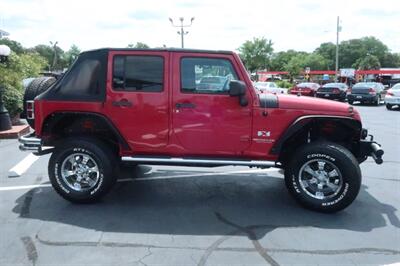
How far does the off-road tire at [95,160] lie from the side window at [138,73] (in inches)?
32.4

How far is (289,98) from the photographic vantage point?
17.7 feet

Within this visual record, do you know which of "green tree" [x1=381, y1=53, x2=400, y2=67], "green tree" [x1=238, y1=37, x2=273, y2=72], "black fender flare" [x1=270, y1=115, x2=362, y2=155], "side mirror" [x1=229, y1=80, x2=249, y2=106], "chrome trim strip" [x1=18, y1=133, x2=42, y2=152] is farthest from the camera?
"green tree" [x1=381, y1=53, x2=400, y2=67]

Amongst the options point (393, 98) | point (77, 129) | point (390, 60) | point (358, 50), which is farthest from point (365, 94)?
point (390, 60)

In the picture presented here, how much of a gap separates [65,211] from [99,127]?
118 centimetres

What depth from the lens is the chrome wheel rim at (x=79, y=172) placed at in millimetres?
5359

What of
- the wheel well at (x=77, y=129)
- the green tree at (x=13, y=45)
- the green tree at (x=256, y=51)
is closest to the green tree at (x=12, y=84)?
the wheel well at (x=77, y=129)

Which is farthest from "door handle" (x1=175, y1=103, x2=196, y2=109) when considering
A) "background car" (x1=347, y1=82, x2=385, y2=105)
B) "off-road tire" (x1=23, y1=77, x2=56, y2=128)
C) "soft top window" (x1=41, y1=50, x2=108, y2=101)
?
"background car" (x1=347, y1=82, x2=385, y2=105)

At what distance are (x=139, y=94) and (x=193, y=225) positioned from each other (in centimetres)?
176

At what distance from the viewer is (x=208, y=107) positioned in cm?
516

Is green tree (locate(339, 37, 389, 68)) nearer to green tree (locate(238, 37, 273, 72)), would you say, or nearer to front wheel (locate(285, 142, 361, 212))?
green tree (locate(238, 37, 273, 72))

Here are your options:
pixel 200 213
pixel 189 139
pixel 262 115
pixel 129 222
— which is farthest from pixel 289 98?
pixel 129 222

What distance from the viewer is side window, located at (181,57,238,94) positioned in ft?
17.1

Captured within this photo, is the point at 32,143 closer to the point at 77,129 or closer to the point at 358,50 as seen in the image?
the point at 77,129

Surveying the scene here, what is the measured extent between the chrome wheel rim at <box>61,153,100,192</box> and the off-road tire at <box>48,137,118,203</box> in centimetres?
4
